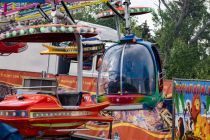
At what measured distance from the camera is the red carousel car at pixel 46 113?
6.55 metres

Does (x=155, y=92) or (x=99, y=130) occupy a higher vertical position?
(x=155, y=92)

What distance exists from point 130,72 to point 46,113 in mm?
3150

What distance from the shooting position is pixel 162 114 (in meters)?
10.3

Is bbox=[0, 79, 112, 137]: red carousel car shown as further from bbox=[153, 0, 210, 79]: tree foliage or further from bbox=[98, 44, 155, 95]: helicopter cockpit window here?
bbox=[153, 0, 210, 79]: tree foliage

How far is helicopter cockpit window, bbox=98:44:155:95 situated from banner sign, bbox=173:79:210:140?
62 cm

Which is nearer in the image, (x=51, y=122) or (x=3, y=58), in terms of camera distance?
(x=51, y=122)

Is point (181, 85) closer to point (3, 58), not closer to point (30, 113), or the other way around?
point (30, 113)

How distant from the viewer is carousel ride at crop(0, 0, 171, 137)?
22.0ft

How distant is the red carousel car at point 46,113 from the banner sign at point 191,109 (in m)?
2.25

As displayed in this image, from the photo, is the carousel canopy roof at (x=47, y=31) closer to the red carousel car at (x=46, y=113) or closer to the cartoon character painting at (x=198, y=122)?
the red carousel car at (x=46, y=113)

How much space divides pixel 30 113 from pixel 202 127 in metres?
3.72

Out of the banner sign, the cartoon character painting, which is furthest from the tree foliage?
the cartoon character painting

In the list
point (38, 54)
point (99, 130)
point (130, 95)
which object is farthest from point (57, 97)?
point (38, 54)

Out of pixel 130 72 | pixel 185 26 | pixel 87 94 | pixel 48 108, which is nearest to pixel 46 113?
pixel 48 108
